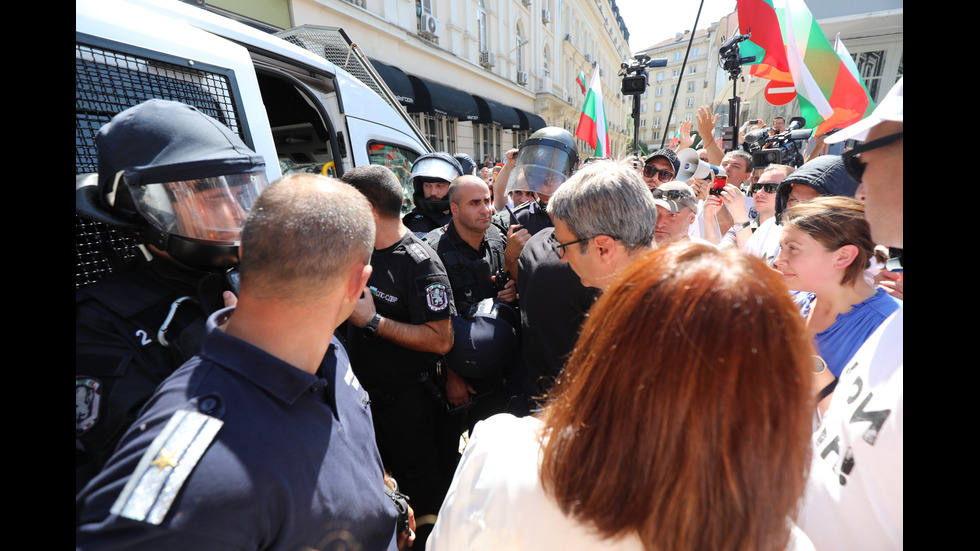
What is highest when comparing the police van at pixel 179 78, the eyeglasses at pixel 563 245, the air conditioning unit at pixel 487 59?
the air conditioning unit at pixel 487 59

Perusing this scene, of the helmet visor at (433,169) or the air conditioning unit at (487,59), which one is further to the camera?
the air conditioning unit at (487,59)

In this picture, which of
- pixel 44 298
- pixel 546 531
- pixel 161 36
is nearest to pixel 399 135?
pixel 161 36

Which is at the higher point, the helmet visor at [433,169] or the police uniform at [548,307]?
the helmet visor at [433,169]

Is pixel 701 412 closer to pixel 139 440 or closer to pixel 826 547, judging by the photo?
pixel 826 547

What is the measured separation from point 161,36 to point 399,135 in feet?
7.79

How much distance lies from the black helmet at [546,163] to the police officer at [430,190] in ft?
2.26

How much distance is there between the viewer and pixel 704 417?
27.4 inches

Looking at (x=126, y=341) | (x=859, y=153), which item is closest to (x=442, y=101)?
(x=126, y=341)

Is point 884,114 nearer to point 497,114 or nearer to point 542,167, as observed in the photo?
point 542,167

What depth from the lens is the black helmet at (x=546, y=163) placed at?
150 inches

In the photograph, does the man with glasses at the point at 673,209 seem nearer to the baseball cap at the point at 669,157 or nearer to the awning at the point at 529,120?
the baseball cap at the point at 669,157

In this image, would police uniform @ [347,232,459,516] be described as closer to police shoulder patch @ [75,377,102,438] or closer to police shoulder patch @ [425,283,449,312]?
police shoulder patch @ [425,283,449,312]

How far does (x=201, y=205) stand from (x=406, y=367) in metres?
→ 1.40

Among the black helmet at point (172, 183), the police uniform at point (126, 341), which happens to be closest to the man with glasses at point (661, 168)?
the black helmet at point (172, 183)
